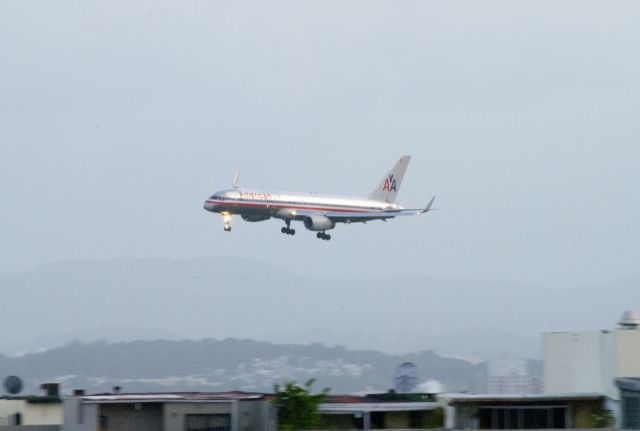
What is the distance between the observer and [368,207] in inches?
3841

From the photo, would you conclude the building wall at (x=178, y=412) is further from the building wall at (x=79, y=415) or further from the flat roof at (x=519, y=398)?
the flat roof at (x=519, y=398)

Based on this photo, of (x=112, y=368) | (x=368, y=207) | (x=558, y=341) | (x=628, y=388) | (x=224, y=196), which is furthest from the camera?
(x=112, y=368)

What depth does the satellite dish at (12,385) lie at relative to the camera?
4966cm

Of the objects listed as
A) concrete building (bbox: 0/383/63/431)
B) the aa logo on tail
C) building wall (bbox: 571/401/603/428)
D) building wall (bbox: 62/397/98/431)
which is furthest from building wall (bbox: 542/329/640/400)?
the aa logo on tail

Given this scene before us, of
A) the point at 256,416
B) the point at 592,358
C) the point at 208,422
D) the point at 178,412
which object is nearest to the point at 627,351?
the point at 592,358

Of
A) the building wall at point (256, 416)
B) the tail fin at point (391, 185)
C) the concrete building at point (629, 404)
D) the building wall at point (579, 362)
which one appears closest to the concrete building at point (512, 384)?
the building wall at point (579, 362)

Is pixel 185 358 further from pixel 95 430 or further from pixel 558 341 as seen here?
pixel 95 430

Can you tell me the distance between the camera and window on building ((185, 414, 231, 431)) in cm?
3722

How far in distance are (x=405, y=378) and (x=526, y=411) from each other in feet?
41.1

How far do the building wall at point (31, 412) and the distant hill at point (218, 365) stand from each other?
192ft

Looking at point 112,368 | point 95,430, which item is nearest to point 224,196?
point 112,368

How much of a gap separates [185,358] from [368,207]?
108 feet

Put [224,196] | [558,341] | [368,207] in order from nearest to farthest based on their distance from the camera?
[558,341] < [224,196] < [368,207]

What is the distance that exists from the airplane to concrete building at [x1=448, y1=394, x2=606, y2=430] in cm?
4919
